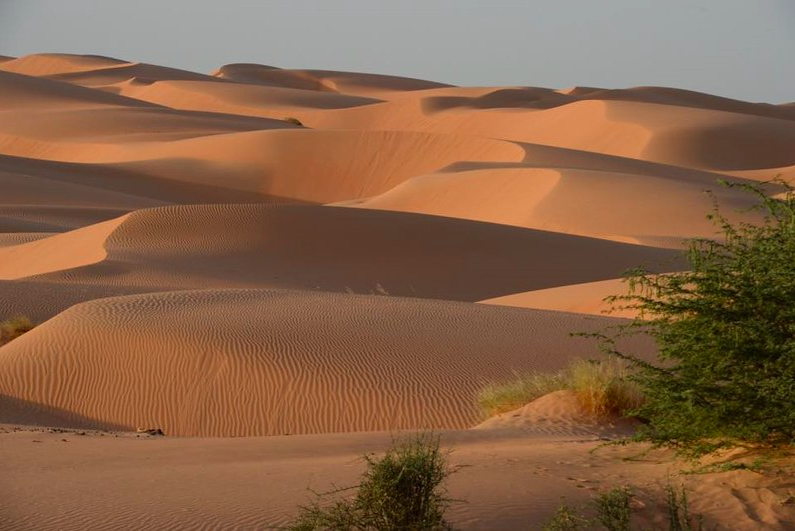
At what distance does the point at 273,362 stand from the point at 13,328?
16.3 ft

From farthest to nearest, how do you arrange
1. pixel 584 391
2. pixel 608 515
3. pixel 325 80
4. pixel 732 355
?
1. pixel 325 80
2. pixel 584 391
3. pixel 732 355
4. pixel 608 515

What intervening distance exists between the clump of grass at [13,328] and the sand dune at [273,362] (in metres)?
1.39

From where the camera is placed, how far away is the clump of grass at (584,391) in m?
10.3

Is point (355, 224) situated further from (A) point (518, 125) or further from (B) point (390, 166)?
(A) point (518, 125)

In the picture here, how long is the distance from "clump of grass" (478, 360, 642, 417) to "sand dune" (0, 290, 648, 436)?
512 millimetres

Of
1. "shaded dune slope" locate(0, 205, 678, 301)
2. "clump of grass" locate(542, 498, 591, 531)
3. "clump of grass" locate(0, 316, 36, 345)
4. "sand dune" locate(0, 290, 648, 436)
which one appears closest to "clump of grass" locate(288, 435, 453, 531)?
"clump of grass" locate(542, 498, 591, 531)

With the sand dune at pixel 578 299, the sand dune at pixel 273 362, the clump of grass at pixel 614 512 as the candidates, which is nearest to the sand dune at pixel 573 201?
the sand dune at pixel 578 299

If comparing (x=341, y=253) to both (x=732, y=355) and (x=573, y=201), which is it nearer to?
(x=573, y=201)

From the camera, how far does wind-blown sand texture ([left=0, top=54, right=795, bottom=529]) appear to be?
30.0ft

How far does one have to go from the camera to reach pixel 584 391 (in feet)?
34.3

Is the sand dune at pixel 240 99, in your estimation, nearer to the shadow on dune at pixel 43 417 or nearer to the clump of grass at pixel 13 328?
the clump of grass at pixel 13 328

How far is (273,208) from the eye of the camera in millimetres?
28062

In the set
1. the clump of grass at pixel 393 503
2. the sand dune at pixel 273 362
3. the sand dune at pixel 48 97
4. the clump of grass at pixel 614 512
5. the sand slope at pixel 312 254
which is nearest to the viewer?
the clump of grass at pixel 614 512

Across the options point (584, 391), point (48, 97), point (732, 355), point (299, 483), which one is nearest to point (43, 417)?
point (584, 391)
